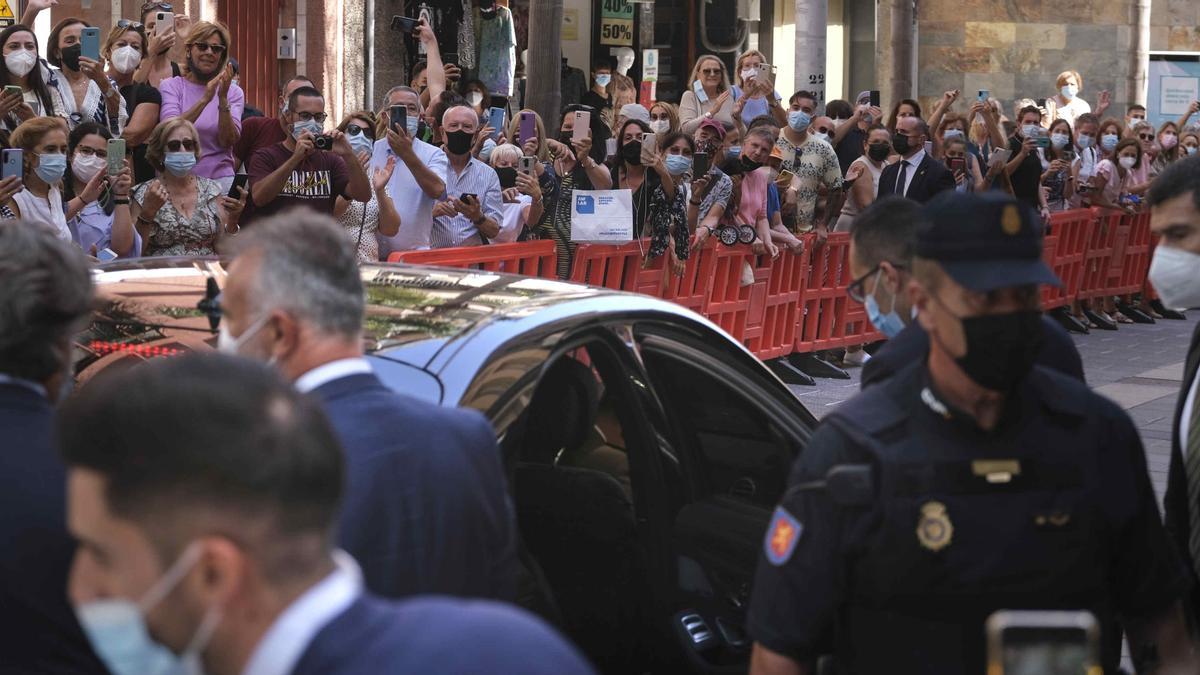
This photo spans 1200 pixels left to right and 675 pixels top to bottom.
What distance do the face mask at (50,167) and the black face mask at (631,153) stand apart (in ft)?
13.7

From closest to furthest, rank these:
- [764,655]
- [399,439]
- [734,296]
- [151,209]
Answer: [399,439] → [764,655] → [151,209] → [734,296]

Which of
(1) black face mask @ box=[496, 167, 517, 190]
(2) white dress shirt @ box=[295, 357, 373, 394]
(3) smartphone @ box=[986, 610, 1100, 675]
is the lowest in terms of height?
(3) smartphone @ box=[986, 610, 1100, 675]

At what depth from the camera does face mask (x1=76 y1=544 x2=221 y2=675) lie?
1.85m

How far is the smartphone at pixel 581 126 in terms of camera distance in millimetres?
11273

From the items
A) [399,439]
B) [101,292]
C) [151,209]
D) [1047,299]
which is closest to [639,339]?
[101,292]

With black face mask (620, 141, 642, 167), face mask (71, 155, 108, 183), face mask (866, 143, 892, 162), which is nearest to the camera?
face mask (71, 155, 108, 183)

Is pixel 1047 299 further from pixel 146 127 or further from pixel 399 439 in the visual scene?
pixel 399 439

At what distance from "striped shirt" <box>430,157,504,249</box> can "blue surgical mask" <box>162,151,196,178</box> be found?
1.94 m

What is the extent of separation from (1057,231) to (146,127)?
10056 millimetres

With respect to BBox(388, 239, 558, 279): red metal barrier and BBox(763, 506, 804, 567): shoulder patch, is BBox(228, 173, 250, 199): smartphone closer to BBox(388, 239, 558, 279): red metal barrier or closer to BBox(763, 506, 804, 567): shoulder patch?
BBox(388, 239, 558, 279): red metal barrier

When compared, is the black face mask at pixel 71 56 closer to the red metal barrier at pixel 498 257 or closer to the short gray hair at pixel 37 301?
the red metal barrier at pixel 498 257

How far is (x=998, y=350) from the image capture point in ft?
10.5

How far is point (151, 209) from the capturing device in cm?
857

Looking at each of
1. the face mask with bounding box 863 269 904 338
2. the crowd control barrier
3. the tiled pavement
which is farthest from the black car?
the crowd control barrier
